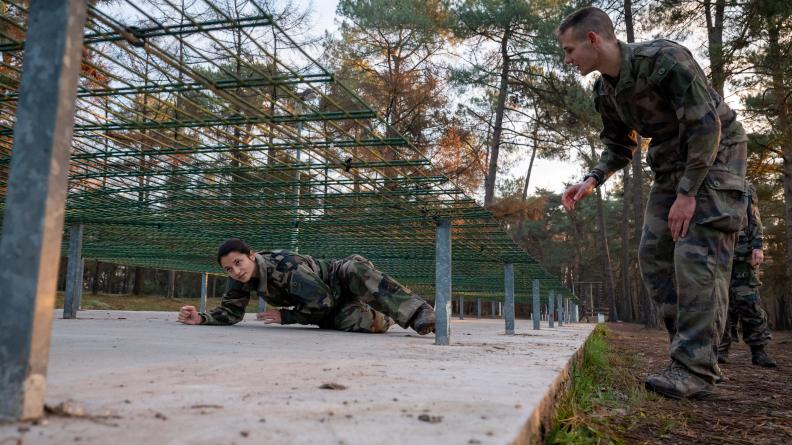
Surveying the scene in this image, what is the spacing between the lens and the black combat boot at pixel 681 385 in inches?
109

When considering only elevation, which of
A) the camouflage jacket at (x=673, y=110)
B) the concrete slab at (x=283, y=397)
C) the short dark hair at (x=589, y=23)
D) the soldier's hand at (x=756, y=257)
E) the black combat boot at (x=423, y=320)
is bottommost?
the concrete slab at (x=283, y=397)

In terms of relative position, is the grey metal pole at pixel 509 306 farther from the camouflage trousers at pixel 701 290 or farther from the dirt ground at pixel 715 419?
the camouflage trousers at pixel 701 290

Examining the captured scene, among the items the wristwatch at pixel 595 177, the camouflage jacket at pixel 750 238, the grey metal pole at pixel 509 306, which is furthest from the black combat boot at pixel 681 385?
the grey metal pole at pixel 509 306

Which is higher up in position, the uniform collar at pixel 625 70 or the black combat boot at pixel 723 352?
the uniform collar at pixel 625 70

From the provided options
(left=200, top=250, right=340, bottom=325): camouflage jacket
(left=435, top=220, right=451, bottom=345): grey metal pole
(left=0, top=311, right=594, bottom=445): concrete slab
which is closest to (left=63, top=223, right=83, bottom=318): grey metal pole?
(left=200, top=250, right=340, bottom=325): camouflage jacket

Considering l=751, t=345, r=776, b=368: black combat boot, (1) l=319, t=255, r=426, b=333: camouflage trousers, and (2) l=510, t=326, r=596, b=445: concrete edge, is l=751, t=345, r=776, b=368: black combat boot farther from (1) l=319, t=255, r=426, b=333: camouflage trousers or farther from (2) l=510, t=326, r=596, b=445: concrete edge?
(2) l=510, t=326, r=596, b=445: concrete edge

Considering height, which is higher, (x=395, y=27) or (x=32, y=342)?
(x=395, y=27)

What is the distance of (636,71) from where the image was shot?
3.01 meters

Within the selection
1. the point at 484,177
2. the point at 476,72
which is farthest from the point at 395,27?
the point at 484,177

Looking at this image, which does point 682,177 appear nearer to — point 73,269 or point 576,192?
point 576,192

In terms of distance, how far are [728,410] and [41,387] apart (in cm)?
258

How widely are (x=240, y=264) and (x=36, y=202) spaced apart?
3.69 metres

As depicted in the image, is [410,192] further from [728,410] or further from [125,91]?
[728,410]

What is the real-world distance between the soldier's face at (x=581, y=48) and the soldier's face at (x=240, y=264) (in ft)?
9.83
